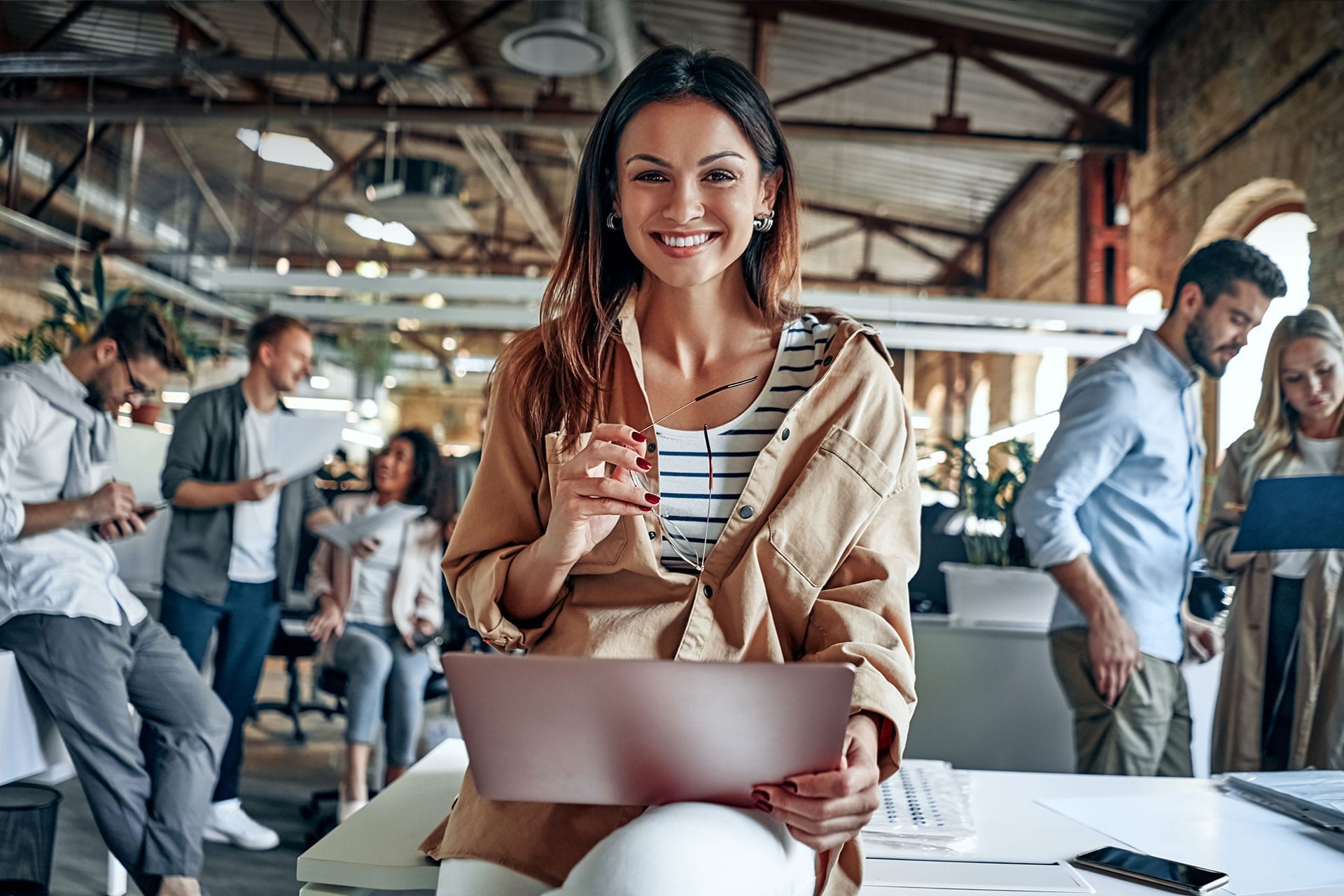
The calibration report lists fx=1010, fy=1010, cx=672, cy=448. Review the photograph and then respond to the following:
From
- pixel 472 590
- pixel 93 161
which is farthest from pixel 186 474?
pixel 93 161

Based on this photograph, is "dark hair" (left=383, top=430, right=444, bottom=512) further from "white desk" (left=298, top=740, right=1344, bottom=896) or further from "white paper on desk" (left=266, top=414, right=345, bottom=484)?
"white desk" (left=298, top=740, right=1344, bottom=896)

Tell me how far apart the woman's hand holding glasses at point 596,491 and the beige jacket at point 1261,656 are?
5.74ft

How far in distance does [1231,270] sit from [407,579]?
9.92 feet

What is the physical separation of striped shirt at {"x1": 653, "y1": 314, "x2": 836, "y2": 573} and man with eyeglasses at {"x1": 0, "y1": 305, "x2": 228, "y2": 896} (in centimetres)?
201

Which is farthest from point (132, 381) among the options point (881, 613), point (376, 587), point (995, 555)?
point (995, 555)

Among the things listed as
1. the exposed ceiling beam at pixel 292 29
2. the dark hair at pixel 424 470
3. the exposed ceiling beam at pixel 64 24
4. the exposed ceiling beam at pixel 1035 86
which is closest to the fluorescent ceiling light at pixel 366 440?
the exposed ceiling beam at pixel 64 24

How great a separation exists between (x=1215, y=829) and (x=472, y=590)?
104cm

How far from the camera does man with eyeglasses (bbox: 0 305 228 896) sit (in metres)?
2.54

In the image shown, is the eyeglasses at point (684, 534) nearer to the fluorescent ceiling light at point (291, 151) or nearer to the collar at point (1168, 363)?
the collar at point (1168, 363)

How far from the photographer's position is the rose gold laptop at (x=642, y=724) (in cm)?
90

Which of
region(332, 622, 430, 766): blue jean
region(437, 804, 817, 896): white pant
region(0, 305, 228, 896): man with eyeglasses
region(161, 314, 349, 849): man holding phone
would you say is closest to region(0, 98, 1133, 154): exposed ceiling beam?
region(161, 314, 349, 849): man holding phone

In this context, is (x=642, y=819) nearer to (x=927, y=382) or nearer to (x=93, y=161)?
(x=93, y=161)

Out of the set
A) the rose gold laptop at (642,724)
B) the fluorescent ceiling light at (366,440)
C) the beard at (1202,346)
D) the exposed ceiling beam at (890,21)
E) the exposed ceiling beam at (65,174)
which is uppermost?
the exposed ceiling beam at (890,21)

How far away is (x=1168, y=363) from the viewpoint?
2.49 metres
